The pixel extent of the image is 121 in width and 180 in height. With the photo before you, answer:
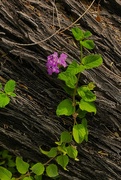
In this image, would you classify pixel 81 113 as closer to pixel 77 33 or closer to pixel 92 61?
pixel 92 61

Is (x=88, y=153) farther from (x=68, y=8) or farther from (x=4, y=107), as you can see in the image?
(x=68, y=8)

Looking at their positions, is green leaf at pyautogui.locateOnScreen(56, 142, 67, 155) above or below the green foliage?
below

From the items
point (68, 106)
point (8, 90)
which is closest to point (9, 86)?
point (8, 90)

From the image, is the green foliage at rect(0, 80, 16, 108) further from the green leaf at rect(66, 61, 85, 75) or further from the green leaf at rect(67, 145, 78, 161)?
the green leaf at rect(67, 145, 78, 161)

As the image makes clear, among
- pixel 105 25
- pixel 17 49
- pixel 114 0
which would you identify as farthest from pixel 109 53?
pixel 17 49

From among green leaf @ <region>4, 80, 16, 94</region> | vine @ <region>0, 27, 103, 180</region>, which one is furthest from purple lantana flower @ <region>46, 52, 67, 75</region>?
green leaf @ <region>4, 80, 16, 94</region>

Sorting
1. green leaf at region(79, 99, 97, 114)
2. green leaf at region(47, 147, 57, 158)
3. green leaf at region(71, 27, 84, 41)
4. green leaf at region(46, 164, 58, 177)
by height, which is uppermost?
green leaf at region(71, 27, 84, 41)
